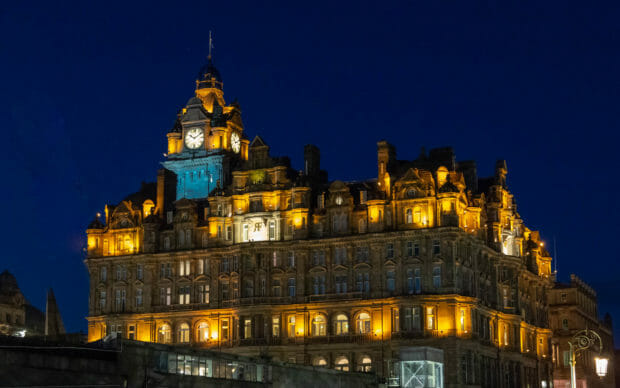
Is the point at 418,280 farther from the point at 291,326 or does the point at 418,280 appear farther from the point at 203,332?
the point at 203,332

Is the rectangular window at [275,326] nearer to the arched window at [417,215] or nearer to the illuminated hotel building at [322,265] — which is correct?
the illuminated hotel building at [322,265]

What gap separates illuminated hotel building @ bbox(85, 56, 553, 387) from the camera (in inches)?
4368

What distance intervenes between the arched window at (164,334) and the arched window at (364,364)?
24265 mm

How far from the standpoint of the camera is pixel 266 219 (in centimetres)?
12006

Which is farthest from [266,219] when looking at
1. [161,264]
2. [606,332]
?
[606,332]

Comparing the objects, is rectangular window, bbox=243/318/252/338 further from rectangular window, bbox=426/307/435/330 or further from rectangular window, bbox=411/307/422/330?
rectangular window, bbox=426/307/435/330

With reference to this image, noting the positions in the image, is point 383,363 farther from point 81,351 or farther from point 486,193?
point 81,351

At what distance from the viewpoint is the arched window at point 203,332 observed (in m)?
121

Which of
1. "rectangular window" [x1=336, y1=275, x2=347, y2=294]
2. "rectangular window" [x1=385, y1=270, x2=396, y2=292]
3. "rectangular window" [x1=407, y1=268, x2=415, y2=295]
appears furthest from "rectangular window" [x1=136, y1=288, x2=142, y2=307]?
"rectangular window" [x1=407, y1=268, x2=415, y2=295]

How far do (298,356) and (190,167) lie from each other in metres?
32.8

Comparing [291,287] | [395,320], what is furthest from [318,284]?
[395,320]

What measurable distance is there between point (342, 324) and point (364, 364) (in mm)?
5264

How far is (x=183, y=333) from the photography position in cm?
12244

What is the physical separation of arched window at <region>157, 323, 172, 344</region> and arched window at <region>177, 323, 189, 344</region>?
1.33 m
